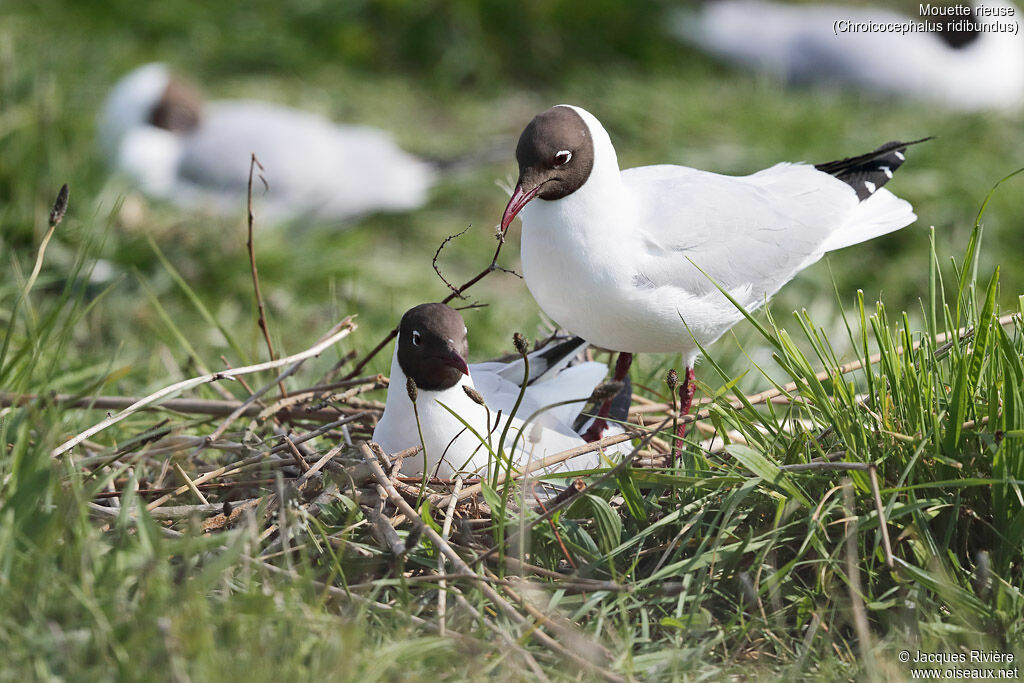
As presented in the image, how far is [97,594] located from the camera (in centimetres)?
184

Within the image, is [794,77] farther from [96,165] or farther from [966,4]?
[96,165]

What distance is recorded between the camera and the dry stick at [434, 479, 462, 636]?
2018 millimetres

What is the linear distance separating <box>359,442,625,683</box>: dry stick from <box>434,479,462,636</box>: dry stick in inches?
1.0

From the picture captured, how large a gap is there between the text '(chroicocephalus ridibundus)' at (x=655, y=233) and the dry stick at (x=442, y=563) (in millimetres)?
582

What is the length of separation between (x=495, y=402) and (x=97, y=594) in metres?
1.26

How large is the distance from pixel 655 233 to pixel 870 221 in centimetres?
77

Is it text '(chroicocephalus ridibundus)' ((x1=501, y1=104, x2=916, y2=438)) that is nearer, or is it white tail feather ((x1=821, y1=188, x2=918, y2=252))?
text '(chroicocephalus ridibundus)' ((x1=501, y1=104, x2=916, y2=438))

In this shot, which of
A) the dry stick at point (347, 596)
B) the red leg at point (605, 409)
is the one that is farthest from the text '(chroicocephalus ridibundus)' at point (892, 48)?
the dry stick at point (347, 596)

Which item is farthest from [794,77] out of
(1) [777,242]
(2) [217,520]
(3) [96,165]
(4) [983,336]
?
(2) [217,520]

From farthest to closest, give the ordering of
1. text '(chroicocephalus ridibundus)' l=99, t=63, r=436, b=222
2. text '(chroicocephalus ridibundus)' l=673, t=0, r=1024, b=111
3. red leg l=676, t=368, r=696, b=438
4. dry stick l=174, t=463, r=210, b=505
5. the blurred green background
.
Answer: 1. text '(chroicocephalus ridibundus)' l=673, t=0, r=1024, b=111
2. text '(chroicocephalus ridibundus)' l=99, t=63, r=436, b=222
3. the blurred green background
4. red leg l=676, t=368, r=696, b=438
5. dry stick l=174, t=463, r=210, b=505

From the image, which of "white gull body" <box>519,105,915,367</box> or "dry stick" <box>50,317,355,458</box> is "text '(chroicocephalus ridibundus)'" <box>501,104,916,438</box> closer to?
"white gull body" <box>519,105,915,367</box>

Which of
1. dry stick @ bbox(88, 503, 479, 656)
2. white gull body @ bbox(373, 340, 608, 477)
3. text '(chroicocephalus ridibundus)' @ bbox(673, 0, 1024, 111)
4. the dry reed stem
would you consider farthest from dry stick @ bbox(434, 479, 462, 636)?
text '(chroicocephalus ridibundus)' @ bbox(673, 0, 1024, 111)

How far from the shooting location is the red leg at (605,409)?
9.80ft

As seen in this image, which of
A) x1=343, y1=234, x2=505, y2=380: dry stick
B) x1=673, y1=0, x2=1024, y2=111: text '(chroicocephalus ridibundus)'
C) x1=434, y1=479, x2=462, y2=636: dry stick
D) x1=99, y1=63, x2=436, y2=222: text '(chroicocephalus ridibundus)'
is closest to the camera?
x1=434, y1=479, x2=462, y2=636: dry stick
